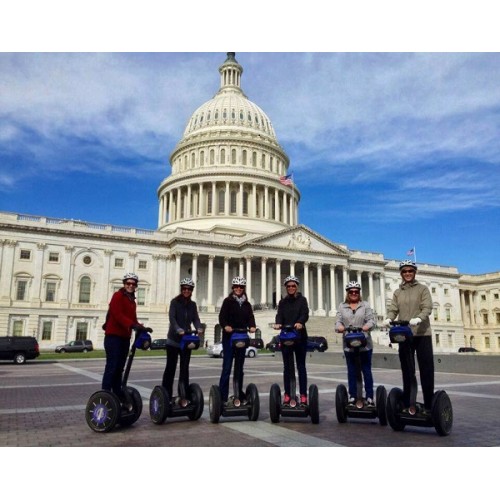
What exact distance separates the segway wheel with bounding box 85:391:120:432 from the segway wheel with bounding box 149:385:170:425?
87 cm

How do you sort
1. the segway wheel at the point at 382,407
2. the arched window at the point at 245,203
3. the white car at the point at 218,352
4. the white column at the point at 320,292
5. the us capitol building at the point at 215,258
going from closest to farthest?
the segway wheel at the point at 382,407 → the white car at the point at 218,352 → the us capitol building at the point at 215,258 → the white column at the point at 320,292 → the arched window at the point at 245,203

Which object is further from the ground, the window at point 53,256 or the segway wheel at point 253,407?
the window at point 53,256

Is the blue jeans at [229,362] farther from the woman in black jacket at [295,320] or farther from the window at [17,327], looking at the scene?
the window at [17,327]

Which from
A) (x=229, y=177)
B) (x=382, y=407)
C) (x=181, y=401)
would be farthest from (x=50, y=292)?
(x=382, y=407)

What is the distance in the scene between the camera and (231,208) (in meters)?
77.9

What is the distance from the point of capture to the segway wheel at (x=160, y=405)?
8158 millimetres

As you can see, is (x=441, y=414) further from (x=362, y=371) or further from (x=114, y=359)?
(x=114, y=359)

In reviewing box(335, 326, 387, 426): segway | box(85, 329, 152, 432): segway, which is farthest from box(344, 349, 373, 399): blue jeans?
box(85, 329, 152, 432): segway

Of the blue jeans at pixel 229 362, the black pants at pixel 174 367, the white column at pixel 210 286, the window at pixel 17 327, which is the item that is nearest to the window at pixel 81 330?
the window at pixel 17 327

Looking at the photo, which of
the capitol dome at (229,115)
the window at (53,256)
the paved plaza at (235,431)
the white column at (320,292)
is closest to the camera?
the paved plaza at (235,431)

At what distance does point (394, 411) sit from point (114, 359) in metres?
4.65

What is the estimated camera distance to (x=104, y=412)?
7.48 meters

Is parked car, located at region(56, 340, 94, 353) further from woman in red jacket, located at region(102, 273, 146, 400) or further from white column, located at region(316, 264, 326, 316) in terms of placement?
woman in red jacket, located at region(102, 273, 146, 400)

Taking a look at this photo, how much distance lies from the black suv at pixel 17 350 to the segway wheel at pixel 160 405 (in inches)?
1078
